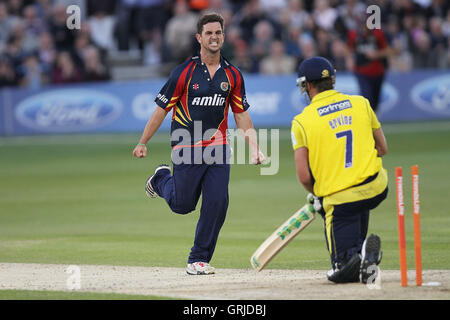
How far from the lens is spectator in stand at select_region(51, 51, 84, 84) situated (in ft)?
83.3

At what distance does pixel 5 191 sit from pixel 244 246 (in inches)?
276

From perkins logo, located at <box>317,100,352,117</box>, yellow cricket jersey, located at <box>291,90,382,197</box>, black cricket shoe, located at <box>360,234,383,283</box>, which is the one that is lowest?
black cricket shoe, located at <box>360,234,383,283</box>

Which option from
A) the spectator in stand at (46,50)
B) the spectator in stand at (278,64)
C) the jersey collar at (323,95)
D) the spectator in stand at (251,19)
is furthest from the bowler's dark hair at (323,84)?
the spectator in stand at (46,50)

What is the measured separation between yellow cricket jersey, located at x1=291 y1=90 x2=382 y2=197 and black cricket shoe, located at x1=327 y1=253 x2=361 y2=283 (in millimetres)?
628

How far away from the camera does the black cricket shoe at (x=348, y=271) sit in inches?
314

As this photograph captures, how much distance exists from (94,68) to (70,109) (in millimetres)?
1582

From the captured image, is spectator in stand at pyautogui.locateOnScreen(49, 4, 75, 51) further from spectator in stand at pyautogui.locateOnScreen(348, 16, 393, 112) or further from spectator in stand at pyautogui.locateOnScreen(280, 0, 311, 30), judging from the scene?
spectator in stand at pyautogui.locateOnScreen(348, 16, 393, 112)

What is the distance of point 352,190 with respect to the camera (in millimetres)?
8047

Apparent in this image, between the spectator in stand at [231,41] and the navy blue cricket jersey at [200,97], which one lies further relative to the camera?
the spectator in stand at [231,41]

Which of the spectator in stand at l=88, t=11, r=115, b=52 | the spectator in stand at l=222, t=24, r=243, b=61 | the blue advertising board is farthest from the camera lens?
the spectator in stand at l=88, t=11, r=115, b=52

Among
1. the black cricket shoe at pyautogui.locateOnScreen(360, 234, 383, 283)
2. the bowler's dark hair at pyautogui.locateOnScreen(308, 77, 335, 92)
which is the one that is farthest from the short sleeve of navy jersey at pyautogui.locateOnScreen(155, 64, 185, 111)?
the black cricket shoe at pyautogui.locateOnScreen(360, 234, 383, 283)

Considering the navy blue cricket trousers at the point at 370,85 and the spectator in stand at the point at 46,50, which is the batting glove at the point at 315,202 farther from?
the spectator in stand at the point at 46,50

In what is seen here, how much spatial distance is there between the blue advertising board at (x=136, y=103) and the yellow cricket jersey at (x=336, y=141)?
1644cm
